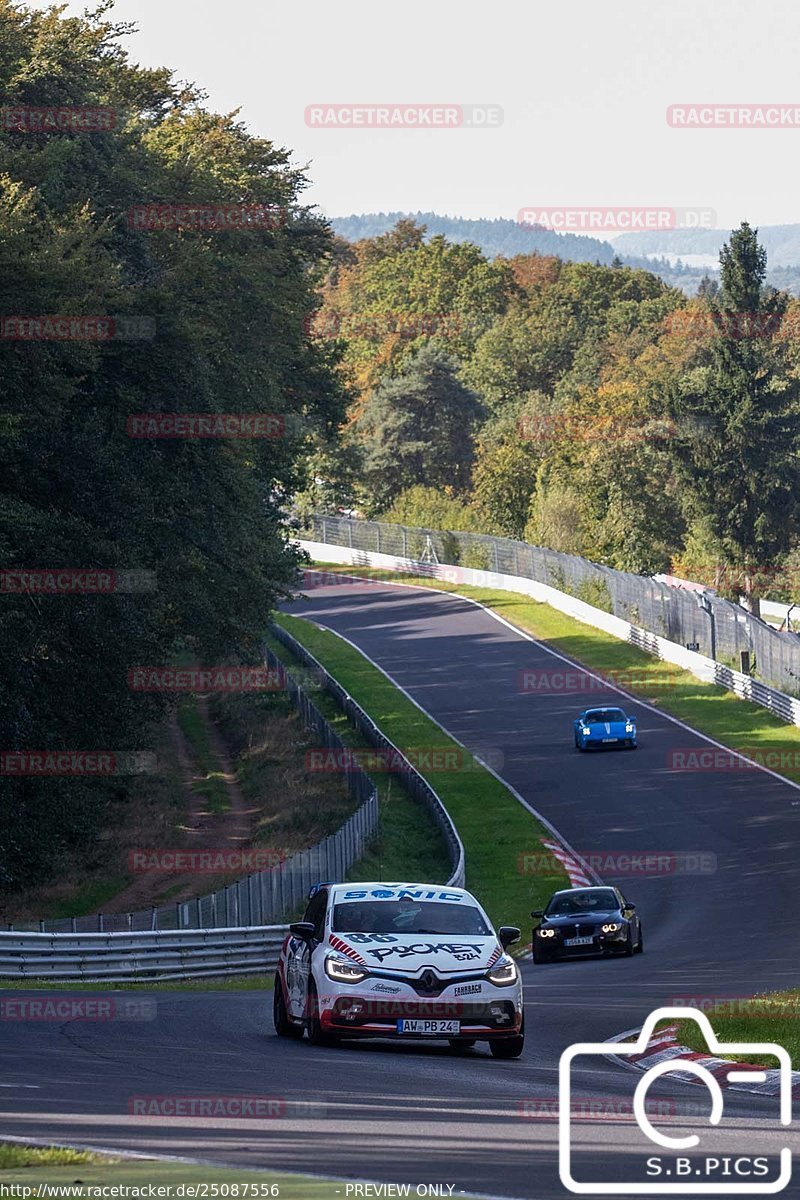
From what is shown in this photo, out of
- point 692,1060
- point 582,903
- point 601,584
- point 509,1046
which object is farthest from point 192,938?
point 601,584

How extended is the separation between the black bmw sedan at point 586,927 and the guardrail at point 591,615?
27.3 metres

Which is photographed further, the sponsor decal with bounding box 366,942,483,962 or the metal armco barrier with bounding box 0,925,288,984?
the metal armco barrier with bounding box 0,925,288,984

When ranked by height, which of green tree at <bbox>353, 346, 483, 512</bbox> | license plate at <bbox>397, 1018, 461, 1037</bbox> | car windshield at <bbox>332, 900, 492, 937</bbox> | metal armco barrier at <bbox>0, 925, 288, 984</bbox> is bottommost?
metal armco barrier at <bbox>0, 925, 288, 984</bbox>

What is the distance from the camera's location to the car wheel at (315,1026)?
49.8ft

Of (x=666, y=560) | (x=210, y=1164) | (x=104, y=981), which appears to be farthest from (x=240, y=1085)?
(x=666, y=560)

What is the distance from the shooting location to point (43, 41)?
40500 mm

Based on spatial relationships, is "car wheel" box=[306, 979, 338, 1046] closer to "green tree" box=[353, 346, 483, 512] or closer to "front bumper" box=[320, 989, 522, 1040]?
"front bumper" box=[320, 989, 522, 1040]

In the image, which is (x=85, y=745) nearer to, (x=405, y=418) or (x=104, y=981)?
(x=104, y=981)

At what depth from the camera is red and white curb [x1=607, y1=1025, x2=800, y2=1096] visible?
13477 mm

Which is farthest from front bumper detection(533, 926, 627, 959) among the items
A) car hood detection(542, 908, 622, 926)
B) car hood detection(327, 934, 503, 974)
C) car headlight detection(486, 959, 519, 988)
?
car headlight detection(486, 959, 519, 988)

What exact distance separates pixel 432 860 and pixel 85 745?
33.0ft

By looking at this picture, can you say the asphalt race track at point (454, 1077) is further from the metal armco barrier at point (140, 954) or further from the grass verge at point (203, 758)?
the grass verge at point (203, 758)

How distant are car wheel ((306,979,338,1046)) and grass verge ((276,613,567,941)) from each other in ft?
62.6

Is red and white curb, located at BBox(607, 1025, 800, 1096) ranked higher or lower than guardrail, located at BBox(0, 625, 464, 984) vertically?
higher
